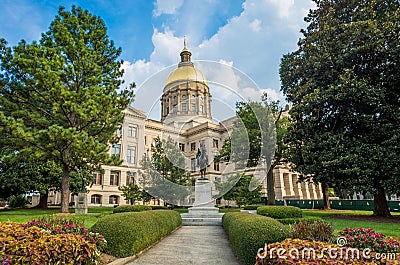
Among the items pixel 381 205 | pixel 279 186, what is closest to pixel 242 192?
pixel 381 205

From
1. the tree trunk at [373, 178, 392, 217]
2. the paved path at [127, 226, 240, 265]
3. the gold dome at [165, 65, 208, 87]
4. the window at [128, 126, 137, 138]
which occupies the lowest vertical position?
the paved path at [127, 226, 240, 265]

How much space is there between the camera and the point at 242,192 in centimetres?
3559

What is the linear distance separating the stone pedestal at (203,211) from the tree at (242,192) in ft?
45.7

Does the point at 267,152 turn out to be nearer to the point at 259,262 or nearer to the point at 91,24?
the point at 91,24

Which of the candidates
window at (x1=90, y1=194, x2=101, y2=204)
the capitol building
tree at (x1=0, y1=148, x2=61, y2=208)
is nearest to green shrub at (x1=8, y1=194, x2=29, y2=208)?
tree at (x1=0, y1=148, x2=61, y2=208)

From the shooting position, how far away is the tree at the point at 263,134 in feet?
91.3

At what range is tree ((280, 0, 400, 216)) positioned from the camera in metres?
15.9

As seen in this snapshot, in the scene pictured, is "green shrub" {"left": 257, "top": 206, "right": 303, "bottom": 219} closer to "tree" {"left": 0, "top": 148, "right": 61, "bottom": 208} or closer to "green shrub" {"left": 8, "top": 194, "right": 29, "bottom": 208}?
"tree" {"left": 0, "top": 148, "right": 61, "bottom": 208}

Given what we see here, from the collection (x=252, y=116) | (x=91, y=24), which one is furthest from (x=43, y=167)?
(x=252, y=116)

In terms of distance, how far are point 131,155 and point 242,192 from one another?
25.1m

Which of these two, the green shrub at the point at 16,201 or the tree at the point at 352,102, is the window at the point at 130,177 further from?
the tree at the point at 352,102

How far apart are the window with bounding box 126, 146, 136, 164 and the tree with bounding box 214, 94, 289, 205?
26.5 meters

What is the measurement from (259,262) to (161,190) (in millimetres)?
29034

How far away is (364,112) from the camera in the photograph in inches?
691
